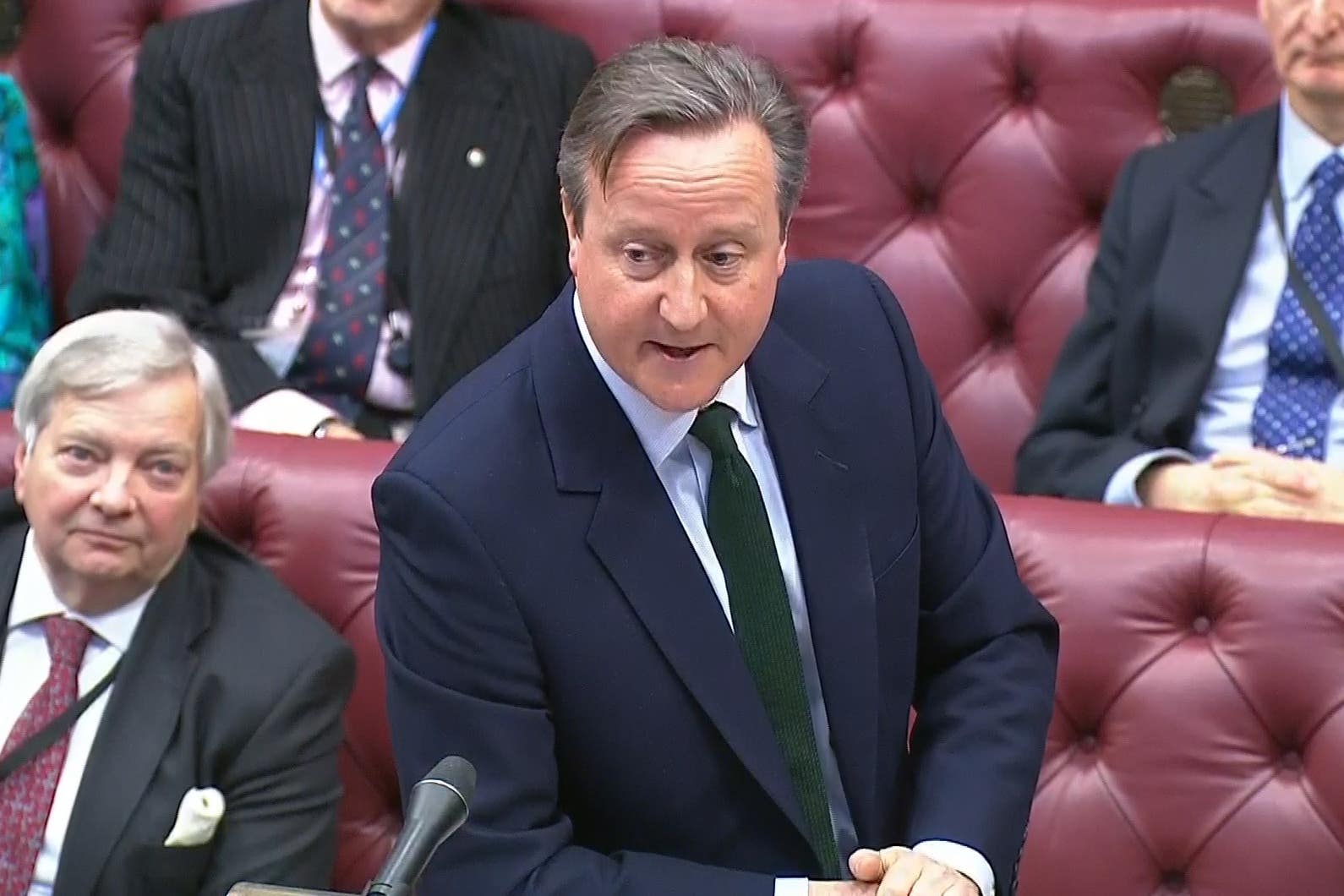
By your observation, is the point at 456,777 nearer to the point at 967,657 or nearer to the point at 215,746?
the point at 967,657

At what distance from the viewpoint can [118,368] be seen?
147cm

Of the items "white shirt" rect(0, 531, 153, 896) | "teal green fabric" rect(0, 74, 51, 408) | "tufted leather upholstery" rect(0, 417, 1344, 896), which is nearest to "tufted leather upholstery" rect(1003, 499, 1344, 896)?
"tufted leather upholstery" rect(0, 417, 1344, 896)

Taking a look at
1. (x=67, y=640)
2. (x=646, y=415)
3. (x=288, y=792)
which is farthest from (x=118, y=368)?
(x=646, y=415)

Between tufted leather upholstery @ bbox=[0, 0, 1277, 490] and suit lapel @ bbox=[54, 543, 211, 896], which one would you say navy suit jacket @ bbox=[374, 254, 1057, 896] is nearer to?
→ suit lapel @ bbox=[54, 543, 211, 896]

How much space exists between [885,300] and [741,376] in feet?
0.35

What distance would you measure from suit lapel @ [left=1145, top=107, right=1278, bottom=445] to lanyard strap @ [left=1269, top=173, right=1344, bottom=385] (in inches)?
0.5

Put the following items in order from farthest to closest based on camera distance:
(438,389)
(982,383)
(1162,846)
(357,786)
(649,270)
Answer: (982,383) < (438,389) < (357,786) < (1162,846) < (649,270)

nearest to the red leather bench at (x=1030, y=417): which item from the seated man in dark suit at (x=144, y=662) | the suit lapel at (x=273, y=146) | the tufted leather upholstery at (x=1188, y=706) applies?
the tufted leather upholstery at (x=1188, y=706)

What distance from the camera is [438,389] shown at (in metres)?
1.83

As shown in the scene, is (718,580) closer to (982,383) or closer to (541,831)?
(541,831)

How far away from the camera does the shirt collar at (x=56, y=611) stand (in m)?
1.47

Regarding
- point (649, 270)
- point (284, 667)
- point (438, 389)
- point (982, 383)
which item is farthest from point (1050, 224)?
point (649, 270)

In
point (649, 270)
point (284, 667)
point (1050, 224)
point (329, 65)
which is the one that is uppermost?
point (649, 270)

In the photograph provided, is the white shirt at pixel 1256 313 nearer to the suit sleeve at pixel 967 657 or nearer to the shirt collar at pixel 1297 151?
the shirt collar at pixel 1297 151
